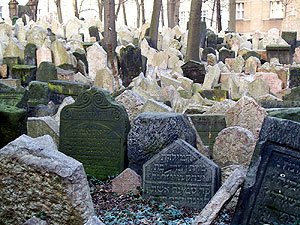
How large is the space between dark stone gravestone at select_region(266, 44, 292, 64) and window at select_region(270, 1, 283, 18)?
2557cm

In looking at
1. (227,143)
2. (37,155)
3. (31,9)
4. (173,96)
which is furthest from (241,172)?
(31,9)

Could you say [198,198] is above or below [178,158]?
below

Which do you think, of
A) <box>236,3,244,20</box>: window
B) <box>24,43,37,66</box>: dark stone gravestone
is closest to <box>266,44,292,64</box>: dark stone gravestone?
<box>24,43,37,66</box>: dark stone gravestone

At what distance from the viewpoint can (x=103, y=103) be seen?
6273 mm

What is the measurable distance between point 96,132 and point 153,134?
0.93 meters

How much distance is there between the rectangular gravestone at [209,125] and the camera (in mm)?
7234

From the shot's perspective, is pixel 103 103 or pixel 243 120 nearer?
pixel 103 103

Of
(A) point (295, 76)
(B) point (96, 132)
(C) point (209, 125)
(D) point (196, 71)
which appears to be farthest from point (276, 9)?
(B) point (96, 132)

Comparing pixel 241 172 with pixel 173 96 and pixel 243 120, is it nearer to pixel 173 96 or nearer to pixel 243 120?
pixel 243 120

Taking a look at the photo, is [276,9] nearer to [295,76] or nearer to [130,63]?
[130,63]

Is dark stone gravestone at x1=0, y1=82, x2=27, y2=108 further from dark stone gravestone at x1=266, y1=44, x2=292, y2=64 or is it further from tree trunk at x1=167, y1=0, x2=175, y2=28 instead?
tree trunk at x1=167, y1=0, x2=175, y2=28

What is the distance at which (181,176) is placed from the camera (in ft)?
17.1

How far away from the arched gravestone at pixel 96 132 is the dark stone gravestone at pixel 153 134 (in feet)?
0.91

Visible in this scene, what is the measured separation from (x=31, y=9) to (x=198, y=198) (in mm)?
29050
